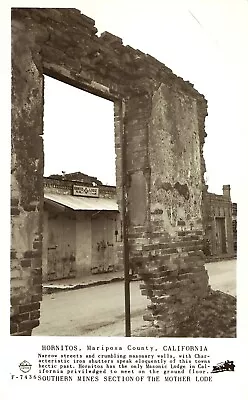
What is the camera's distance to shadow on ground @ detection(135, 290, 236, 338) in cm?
257

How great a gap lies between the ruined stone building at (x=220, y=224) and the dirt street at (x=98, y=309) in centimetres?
9

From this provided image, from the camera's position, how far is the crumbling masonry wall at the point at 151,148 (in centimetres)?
278

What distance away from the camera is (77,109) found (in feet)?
9.68

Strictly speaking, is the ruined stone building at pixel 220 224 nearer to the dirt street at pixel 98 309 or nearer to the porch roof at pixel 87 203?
the dirt street at pixel 98 309

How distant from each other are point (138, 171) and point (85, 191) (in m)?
1.51

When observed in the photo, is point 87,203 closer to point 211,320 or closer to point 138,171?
point 138,171

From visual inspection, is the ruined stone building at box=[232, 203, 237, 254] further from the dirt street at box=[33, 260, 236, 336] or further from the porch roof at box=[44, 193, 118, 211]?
the porch roof at box=[44, 193, 118, 211]

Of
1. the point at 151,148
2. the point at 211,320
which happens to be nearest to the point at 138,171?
the point at 151,148

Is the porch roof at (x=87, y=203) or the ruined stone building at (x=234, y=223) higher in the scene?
the porch roof at (x=87, y=203)
